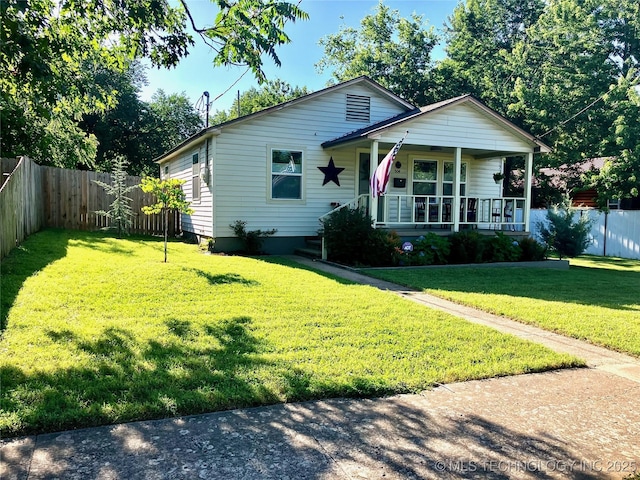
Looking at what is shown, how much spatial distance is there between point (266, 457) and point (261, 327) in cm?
257

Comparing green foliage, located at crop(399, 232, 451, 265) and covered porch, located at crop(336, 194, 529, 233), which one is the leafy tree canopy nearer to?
green foliage, located at crop(399, 232, 451, 265)

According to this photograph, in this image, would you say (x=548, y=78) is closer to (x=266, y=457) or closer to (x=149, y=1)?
(x=149, y=1)

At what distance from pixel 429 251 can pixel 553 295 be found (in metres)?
3.79

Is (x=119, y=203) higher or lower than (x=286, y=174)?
lower

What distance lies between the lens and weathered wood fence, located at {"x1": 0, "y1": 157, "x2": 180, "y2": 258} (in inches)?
427

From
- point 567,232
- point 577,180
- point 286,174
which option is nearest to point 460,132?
point 286,174

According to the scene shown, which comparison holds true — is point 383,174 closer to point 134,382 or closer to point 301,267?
point 301,267

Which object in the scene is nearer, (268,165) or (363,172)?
(268,165)

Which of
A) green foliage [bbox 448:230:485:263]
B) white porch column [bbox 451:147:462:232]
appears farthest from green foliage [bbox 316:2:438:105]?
green foliage [bbox 448:230:485:263]

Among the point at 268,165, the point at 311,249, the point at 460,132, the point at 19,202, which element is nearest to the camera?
the point at 19,202

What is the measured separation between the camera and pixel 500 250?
12.2m

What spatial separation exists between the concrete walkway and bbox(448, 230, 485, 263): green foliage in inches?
322

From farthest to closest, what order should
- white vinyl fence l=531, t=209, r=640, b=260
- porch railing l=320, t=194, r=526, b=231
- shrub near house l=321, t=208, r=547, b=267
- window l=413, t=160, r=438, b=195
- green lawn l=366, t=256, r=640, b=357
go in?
white vinyl fence l=531, t=209, r=640, b=260 < window l=413, t=160, r=438, b=195 < porch railing l=320, t=194, r=526, b=231 < shrub near house l=321, t=208, r=547, b=267 < green lawn l=366, t=256, r=640, b=357

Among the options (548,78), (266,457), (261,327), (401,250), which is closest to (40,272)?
(261,327)
